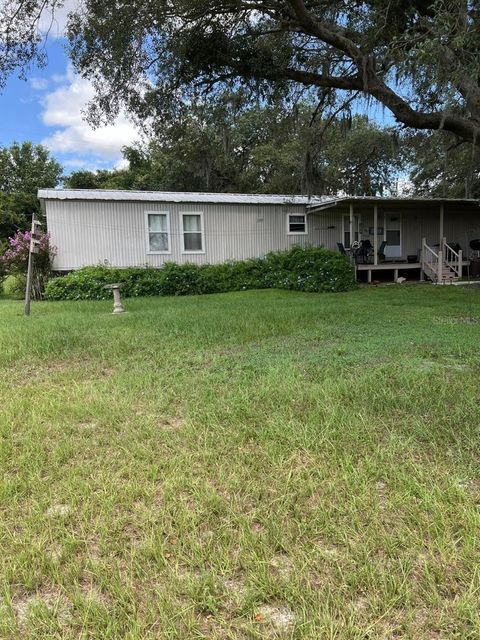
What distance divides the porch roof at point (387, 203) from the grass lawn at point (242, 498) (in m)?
10.7

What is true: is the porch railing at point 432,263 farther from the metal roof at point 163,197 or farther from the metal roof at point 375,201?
the metal roof at point 163,197

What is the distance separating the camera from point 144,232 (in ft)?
48.0

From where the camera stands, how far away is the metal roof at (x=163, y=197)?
13.6 meters

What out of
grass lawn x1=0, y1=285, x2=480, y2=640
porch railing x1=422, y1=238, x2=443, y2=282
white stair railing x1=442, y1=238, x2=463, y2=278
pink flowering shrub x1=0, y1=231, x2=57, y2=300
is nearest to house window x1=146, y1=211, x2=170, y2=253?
pink flowering shrub x1=0, y1=231, x2=57, y2=300

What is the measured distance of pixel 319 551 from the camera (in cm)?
194

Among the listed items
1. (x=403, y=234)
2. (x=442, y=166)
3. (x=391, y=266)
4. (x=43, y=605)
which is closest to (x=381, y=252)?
(x=391, y=266)

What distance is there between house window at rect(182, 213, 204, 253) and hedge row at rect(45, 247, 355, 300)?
915 millimetres

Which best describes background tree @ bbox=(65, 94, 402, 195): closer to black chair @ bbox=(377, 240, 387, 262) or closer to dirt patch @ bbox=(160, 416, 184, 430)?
black chair @ bbox=(377, 240, 387, 262)

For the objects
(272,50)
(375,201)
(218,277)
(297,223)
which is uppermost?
(272,50)

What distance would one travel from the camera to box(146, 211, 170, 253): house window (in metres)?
14.7

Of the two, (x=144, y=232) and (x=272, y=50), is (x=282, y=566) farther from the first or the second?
(x=144, y=232)

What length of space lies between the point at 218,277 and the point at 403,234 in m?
7.79

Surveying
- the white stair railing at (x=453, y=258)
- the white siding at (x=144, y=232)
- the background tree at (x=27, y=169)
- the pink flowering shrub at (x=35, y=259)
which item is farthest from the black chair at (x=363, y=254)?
the background tree at (x=27, y=169)

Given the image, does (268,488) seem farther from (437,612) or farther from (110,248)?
(110,248)
